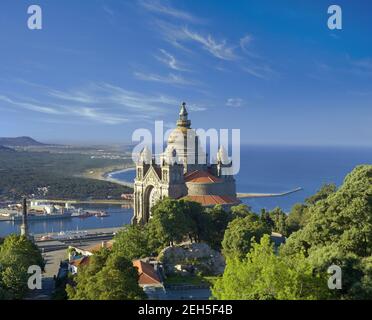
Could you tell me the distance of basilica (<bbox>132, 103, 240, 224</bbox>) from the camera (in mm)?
41625

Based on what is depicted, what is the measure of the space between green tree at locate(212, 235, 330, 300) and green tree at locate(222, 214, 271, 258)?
12734mm

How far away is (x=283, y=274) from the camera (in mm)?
13984

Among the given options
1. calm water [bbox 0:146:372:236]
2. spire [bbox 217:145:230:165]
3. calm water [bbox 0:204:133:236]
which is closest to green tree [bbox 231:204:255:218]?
spire [bbox 217:145:230:165]

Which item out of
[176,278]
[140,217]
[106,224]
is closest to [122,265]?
[176,278]

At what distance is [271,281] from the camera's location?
1384cm

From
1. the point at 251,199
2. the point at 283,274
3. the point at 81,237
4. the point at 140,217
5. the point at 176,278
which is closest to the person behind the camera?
the point at 283,274

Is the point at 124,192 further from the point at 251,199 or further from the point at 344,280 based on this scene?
the point at 344,280

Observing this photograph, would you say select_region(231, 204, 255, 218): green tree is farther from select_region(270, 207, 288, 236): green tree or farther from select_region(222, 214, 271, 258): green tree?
select_region(222, 214, 271, 258): green tree

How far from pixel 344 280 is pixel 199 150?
101ft

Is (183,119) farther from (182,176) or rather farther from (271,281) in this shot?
(271,281)

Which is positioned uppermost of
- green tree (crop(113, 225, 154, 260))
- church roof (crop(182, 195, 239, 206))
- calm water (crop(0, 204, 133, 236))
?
church roof (crop(182, 195, 239, 206))

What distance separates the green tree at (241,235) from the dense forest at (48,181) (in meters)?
76.4

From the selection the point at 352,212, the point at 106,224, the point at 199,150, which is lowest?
the point at 106,224

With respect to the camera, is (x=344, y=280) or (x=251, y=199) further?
(x=251, y=199)
